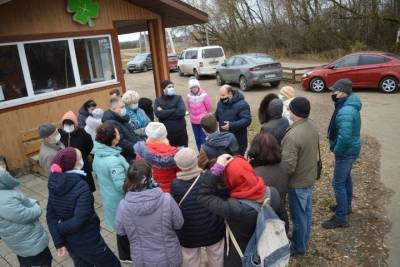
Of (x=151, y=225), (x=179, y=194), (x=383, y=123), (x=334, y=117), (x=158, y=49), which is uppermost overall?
(x=158, y=49)

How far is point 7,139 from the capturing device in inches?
281

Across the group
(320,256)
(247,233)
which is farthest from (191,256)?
(320,256)

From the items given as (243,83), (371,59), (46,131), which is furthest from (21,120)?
(371,59)

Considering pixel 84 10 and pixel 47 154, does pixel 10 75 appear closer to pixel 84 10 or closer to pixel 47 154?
pixel 84 10

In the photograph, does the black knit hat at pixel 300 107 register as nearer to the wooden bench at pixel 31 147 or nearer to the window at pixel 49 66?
the wooden bench at pixel 31 147

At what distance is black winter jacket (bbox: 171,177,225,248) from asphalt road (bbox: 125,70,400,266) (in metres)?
2.22

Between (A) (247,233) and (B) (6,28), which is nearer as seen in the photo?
(A) (247,233)

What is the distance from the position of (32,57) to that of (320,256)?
676 centimetres

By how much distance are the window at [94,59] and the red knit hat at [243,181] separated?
6.87 metres

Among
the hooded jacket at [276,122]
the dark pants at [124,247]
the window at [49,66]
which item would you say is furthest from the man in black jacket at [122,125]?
the window at [49,66]

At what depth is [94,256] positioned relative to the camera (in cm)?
324

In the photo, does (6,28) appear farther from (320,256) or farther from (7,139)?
(320,256)

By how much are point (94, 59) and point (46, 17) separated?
1558mm

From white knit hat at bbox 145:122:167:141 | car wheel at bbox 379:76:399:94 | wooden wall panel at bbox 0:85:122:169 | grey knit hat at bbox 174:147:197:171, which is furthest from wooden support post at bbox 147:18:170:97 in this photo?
grey knit hat at bbox 174:147:197:171
